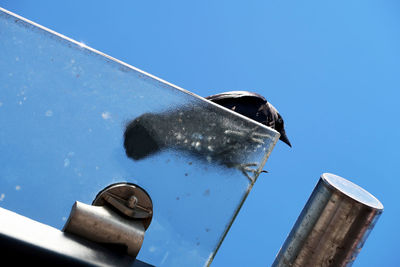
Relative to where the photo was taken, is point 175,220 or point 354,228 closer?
point 175,220

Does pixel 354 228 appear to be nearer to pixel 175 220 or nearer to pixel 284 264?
pixel 284 264

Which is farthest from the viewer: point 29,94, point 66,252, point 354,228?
point 354,228

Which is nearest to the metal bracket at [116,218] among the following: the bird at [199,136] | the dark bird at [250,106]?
the bird at [199,136]

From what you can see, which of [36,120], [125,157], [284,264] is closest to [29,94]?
[36,120]

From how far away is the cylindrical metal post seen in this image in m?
0.62

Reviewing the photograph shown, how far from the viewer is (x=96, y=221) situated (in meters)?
0.40

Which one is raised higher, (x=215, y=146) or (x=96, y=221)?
(x=215, y=146)

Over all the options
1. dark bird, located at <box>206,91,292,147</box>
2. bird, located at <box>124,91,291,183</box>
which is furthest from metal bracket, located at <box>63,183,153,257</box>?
dark bird, located at <box>206,91,292,147</box>

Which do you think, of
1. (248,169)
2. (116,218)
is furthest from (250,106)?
(116,218)

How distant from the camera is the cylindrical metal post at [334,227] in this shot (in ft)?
2.03

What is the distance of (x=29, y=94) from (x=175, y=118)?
175mm

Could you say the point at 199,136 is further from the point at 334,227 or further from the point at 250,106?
the point at 334,227

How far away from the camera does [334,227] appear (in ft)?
2.02

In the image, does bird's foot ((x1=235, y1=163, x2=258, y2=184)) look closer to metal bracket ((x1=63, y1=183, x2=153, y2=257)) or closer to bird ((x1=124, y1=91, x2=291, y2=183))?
bird ((x1=124, y1=91, x2=291, y2=183))
